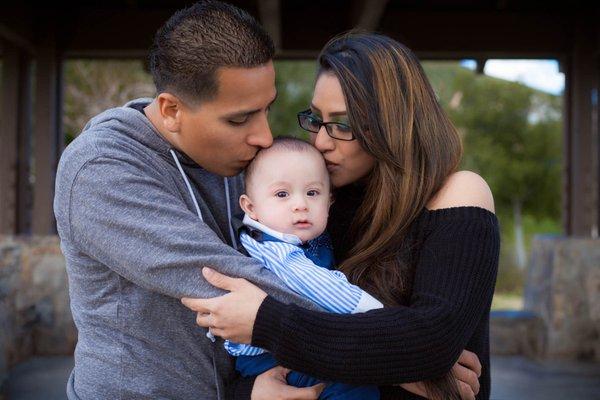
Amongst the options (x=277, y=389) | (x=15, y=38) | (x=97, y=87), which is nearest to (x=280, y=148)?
(x=277, y=389)

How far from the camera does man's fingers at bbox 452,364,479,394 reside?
1994mm

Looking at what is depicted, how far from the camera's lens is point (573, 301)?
609 centimetres

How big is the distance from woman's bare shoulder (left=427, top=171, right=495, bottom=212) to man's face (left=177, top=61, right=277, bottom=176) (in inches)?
17.9

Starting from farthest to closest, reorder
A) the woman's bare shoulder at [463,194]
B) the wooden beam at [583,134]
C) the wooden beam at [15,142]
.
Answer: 1. the wooden beam at [15,142]
2. the wooden beam at [583,134]
3. the woman's bare shoulder at [463,194]

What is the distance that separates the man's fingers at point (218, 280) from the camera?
6.03 feet

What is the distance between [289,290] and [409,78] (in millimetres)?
647

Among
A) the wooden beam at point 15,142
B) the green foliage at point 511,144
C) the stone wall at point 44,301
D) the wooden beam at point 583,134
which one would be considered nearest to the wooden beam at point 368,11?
the wooden beam at point 583,134

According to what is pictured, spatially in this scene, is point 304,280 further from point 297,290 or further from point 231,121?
point 231,121

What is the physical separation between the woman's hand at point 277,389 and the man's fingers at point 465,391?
1.08 ft

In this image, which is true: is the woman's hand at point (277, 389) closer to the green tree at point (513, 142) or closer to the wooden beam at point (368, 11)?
the wooden beam at point (368, 11)

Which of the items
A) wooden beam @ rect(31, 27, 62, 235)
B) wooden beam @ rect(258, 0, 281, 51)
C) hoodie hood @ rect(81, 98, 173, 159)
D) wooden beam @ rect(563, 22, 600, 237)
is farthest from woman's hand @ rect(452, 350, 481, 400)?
wooden beam @ rect(31, 27, 62, 235)

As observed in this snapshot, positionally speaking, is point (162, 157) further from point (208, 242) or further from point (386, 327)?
point (386, 327)

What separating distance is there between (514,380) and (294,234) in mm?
3951

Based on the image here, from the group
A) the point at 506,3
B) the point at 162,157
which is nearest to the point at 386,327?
the point at 162,157
